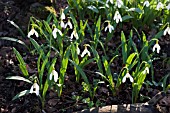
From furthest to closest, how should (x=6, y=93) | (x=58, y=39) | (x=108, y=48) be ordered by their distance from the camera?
(x=108, y=48), (x=58, y=39), (x=6, y=93)

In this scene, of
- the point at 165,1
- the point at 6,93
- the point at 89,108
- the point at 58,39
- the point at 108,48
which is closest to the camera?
the point at 89,108

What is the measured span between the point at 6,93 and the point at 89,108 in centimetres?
75

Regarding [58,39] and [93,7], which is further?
[93,7]

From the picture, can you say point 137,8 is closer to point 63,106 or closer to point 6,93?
point 63,106

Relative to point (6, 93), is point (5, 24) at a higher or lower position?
higher

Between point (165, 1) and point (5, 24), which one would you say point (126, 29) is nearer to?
point (165, 1)

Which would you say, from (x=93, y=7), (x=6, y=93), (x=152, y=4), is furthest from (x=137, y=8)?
(x=6, y=93)

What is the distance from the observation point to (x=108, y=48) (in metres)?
3.58

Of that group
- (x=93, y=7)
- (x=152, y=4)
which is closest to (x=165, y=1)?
(x=152, y=4)

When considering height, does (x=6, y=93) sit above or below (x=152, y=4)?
below

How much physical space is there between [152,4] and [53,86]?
1.50 m

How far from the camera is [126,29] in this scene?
385 centimetres

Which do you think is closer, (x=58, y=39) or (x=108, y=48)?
(x=58, y=39)

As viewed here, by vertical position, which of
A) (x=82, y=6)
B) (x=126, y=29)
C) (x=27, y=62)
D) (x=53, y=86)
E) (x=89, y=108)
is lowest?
(x=89, y=108)
